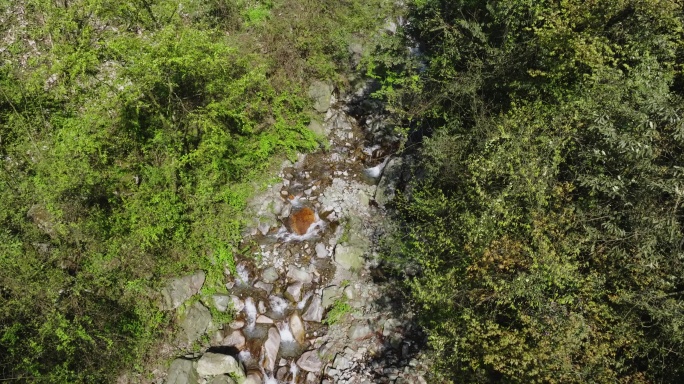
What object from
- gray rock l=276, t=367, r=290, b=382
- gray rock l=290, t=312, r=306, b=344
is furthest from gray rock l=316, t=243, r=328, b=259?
gray rock l=276, t=367, r=290, b=382

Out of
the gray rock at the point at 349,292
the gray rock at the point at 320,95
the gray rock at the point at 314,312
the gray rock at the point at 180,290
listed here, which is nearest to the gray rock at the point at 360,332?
the gray rock at the point at 349,292

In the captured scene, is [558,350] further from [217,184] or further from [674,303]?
[217,184]

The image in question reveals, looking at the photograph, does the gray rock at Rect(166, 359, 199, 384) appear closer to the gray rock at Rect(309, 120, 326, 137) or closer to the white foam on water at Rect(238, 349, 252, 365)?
the white foam on water at Rect(238, 349, 252, 365)

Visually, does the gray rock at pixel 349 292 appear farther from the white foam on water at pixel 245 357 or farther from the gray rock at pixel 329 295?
the white foam on water at pixel 245 357

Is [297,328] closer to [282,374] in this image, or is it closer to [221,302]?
[282,374]

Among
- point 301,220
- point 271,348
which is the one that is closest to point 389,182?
point 301,220
